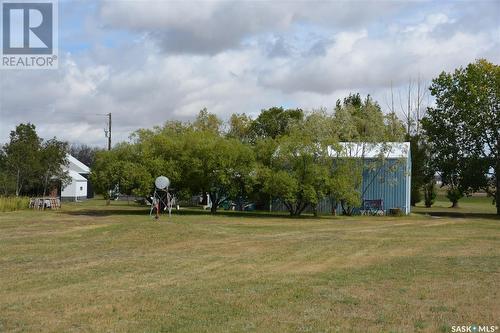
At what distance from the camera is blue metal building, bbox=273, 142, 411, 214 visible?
1655 inches

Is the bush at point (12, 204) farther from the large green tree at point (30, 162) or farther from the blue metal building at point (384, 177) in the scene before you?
the blue metal building at point (384, 177)

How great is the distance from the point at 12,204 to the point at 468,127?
33.6 metres

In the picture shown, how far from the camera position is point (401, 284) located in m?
11.7

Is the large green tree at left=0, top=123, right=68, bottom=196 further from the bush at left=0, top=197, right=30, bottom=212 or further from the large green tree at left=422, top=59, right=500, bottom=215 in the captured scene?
the large green tree at left=422, top=59, right=500, bottom=215

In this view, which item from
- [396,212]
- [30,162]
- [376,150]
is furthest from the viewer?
[30,162]

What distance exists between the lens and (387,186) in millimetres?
42562

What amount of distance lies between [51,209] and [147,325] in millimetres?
37992

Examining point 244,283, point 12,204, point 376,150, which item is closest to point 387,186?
point 376,150

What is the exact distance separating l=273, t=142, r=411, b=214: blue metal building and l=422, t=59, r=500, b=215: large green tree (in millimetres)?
6596

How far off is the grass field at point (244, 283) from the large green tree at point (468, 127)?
2568 cm

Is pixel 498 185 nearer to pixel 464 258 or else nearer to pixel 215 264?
pixel 464 258

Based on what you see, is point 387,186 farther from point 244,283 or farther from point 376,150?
point 244,283

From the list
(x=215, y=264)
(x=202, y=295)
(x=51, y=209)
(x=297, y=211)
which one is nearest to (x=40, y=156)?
(x=51, y=209)

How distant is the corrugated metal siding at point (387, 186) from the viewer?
4231cm
